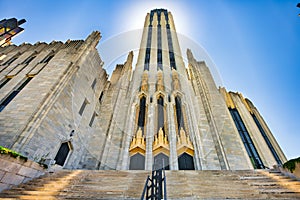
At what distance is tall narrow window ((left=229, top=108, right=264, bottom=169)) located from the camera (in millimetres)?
12914

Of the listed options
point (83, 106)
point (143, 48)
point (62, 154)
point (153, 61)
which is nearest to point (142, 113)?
point (83, 106)

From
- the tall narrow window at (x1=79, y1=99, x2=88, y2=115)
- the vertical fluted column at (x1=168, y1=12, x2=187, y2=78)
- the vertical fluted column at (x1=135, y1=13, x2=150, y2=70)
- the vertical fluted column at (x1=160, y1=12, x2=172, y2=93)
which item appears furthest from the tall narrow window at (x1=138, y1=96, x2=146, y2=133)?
the vertical fluted column at (x1=168, y1=12, x2=187, y2=78)

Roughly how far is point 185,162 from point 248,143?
25.2 feet

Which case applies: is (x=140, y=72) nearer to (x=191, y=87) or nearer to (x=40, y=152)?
(x=191, y=87)

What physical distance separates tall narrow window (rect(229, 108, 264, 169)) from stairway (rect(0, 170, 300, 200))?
8881 mm

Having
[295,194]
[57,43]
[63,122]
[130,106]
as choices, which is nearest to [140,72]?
[130,106]

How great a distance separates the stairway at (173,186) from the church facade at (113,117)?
220 centimetres

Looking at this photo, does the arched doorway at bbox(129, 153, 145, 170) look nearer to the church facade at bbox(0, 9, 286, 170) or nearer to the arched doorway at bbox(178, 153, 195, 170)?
the church facade at bbox(0, 9, 286, 170)

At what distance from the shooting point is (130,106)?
552 inches

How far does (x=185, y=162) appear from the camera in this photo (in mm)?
10938

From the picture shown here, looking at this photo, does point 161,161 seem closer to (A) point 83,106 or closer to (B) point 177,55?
(A) point 83,106

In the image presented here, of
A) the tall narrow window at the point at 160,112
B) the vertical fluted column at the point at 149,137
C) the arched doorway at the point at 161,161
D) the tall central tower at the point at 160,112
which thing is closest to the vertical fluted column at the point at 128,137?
the tall central tower at the point at 160,112

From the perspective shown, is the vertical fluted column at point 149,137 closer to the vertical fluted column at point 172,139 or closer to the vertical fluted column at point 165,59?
the vertical fluted column at point 172,139

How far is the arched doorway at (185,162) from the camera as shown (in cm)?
1065
